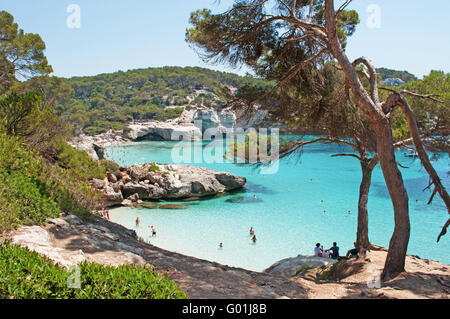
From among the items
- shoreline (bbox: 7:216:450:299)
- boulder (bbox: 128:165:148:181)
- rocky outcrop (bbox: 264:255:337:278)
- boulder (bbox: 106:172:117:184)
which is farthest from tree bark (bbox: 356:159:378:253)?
boulder (bbox: 106:172:117:184)

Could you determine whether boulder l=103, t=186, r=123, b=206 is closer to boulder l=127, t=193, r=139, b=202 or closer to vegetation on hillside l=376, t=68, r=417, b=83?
boulder l=127, t=193, r=139, b=202

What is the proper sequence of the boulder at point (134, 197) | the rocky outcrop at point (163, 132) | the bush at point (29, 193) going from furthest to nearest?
the rocky outcrop at point (163, 132) < the boulder at point (134, 197) < the bush at point (29, 193)

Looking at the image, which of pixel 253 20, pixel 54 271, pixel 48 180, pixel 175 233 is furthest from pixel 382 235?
pixel 54 271

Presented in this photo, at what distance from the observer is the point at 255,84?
8.28m

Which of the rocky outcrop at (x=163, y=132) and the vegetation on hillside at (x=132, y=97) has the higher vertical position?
the vegetation on hillside at (x=132, y=97)

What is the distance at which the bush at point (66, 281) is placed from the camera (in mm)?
2500

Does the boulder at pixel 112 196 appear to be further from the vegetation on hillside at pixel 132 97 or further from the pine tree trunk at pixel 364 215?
the vegetation on hillside at pixel 132 97

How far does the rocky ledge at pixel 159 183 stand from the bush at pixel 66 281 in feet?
57.0

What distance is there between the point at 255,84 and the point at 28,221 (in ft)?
19.7

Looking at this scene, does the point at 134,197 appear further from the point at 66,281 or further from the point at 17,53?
the point at 66,281

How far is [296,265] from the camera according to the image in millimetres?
8984

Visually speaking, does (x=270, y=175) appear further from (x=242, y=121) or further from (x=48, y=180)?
(x=48, y=180)

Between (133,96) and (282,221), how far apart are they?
227ft

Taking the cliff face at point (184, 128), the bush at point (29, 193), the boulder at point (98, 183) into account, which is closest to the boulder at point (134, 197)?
the boulder at point (98, 183)
